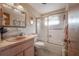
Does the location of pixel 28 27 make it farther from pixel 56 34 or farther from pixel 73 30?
pixel 73 30

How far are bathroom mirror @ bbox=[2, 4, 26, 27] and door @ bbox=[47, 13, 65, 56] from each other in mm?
428

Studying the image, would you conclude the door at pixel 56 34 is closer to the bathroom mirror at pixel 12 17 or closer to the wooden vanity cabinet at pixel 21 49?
the wooden vanity cabinet at pixel 21 49

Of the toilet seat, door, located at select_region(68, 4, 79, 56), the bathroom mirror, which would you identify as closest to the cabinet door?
the toilet seat

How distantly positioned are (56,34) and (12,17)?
72 centimetres

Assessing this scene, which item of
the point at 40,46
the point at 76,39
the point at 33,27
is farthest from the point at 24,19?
the point at 76,39

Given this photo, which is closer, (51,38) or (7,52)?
(7,52)

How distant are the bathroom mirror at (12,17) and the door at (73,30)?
739 millimetres

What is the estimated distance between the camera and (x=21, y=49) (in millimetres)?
1728

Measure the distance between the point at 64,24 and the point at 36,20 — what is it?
44cm

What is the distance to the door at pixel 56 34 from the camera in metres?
1.76

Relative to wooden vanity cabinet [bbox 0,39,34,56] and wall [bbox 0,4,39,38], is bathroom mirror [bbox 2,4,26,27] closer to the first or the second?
wall [bbox 0,4,39,38]

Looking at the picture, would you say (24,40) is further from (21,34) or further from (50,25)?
(50,25)

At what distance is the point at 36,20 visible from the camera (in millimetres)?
1808

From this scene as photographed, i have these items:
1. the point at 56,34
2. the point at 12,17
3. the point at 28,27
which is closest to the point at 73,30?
the point at 56,34
